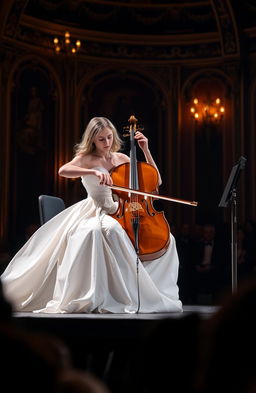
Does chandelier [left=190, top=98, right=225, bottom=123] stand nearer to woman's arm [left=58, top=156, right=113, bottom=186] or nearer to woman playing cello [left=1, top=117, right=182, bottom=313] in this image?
woman playing cello [left=1, top=117, right=182, bottom=313]

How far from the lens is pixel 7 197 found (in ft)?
35.7

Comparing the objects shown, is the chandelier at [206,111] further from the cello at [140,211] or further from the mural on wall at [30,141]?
the cello at [140,211]

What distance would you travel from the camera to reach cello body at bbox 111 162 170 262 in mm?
4953

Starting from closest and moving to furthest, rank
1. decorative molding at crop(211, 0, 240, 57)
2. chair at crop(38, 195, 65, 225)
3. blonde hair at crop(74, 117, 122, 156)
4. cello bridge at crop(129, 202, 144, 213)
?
cello bridge at crop(129, 202, 144, 213) → blonde hair at crop(74, 117, 122, 156) → chair at crop(38, 195, 65, 225) → decorative molding at crop(211, 0, 240, 57)

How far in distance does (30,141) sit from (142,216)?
665 centimetres

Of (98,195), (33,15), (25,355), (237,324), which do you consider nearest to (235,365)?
(237,324)

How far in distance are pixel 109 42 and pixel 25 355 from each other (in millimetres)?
11217

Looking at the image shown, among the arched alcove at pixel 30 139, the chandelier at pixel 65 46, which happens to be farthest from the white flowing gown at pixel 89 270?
the chandelier at pixel 65 46

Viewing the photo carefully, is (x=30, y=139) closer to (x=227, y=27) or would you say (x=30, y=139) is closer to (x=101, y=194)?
(x=227, y=27)

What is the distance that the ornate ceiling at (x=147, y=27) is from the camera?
1124 cm

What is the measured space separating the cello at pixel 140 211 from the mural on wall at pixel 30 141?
6.07 m

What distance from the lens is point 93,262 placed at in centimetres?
483

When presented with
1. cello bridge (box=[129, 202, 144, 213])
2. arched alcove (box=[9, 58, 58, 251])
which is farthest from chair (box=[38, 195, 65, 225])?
arched alcove (box=[9, 58, 58, 251])

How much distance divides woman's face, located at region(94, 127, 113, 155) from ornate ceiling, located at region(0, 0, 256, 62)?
20.4 feet
